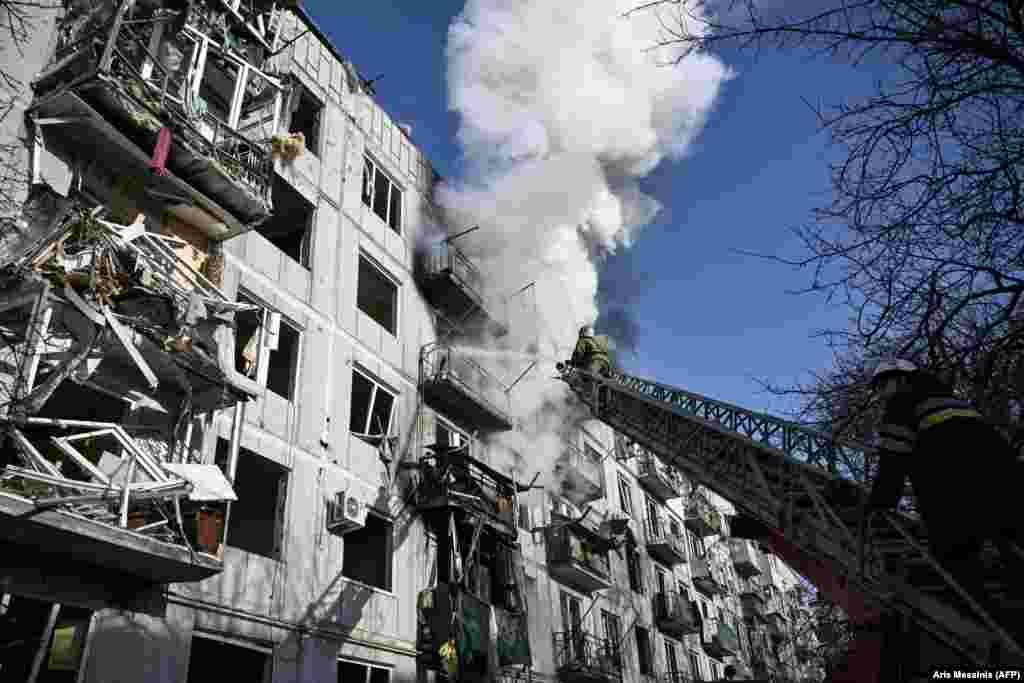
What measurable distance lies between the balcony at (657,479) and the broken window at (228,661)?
20.9m

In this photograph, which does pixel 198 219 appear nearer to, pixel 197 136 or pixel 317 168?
pixel 197 136

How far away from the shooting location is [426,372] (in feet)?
59.5

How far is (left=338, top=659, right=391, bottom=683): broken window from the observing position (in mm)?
12172

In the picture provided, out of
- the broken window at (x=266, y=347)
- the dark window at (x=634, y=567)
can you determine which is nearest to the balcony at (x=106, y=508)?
the broken window at (x=266, y=347)

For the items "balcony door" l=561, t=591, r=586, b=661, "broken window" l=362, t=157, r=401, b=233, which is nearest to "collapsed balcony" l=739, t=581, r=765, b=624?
"balcony door" l=561, t=591, r=586, b=661

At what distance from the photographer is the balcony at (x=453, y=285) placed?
19375 millimetres

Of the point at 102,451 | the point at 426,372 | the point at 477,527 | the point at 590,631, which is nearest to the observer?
the point at 102,451

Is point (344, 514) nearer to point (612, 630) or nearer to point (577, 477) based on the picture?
point (577, 477)

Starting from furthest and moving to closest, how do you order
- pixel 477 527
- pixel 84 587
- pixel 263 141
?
pixel 477 527
pixel 263 141
pixel 84 587

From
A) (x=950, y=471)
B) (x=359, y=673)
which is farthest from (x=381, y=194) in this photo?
(x=950, y=471)

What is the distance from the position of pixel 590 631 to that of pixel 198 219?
52.5 feet

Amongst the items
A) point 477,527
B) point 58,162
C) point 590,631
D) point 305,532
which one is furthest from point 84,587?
point 590,631

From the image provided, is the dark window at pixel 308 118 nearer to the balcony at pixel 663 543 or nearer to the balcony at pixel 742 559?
the balcony at pixel 663 543

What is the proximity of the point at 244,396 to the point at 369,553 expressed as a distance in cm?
521
